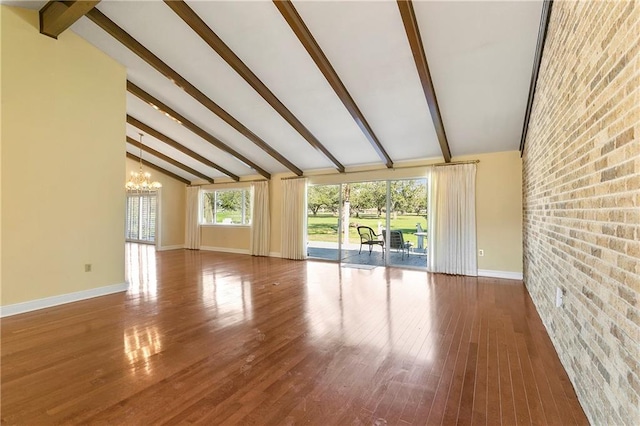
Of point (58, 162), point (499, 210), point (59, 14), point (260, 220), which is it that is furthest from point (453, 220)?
point (59, 14)

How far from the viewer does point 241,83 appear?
4.10m

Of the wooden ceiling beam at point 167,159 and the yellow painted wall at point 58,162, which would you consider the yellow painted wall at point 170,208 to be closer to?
the wooden ceiling beam at point 167,159

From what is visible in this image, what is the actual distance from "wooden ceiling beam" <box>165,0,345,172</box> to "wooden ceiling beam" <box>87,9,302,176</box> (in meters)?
1.03

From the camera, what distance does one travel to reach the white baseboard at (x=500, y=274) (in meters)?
5.03

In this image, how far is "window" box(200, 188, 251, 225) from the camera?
8.57 meters

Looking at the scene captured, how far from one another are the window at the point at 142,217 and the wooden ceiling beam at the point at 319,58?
7.91 metres

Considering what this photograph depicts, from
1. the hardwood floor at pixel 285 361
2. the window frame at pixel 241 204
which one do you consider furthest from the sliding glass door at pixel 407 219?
the window frame at pixel 241 204

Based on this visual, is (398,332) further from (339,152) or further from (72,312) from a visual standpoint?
(339,152)

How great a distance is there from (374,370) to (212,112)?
4.73 metres

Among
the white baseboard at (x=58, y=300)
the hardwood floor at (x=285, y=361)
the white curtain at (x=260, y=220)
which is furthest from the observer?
the white curtain at (x=260, y=220)

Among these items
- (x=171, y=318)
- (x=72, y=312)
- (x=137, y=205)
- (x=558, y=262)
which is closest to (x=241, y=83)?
(x=171, y=318)

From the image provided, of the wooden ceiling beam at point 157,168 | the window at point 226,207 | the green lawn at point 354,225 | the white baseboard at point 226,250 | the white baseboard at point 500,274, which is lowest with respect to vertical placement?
the white baseboard at point 500,274

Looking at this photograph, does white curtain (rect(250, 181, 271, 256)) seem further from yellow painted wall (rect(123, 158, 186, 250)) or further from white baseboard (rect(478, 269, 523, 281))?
white baseboard (rect(478, 269, 523, 281))

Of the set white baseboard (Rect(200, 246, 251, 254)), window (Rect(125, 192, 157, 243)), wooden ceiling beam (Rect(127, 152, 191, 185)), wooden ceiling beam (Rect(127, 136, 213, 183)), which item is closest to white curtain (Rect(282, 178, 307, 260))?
white baseboard (Rect(200, 246, 251, 254))
